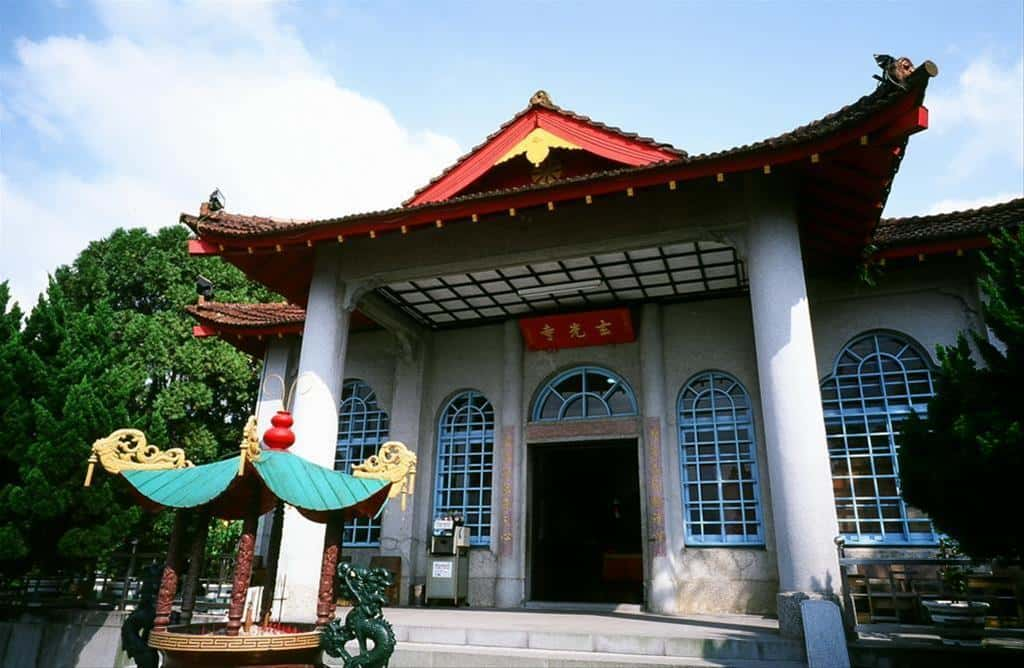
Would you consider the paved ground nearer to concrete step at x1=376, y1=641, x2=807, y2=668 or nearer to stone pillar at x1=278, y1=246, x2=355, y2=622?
concrete step at x1=376, y1=641, x2=807, y2=668

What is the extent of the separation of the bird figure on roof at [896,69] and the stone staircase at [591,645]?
5.13 meters

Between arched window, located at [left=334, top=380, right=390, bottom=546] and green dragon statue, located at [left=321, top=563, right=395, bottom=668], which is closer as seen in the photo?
green dragon statue, located at [left=321, top=563, right=395, bottom=668]

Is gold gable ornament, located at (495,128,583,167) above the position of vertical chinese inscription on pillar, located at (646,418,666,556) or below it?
above

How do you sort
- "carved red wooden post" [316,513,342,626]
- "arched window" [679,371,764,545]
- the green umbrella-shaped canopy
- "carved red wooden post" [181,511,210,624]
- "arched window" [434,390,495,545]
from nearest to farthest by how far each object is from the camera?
the green umbrella-shaped canopy → "carved red wooden post" [316,513,342,626] → "carved red wooden post" [181,511,210,624] → "arched window" [679,371,764,545] → "arched window" [434,390,495,545]

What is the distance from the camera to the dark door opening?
36.5ft

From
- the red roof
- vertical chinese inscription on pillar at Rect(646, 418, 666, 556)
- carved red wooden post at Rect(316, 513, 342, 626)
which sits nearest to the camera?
carved red wooden post at Rect(316, 513, 342, 626)

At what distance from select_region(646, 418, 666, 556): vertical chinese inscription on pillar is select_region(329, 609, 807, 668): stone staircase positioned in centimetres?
214

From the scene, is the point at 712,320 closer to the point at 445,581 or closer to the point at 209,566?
the point at 445,581

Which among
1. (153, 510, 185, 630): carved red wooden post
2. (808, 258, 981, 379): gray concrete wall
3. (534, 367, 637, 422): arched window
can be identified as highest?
(808, 258, 981, 379): gray concrete wall

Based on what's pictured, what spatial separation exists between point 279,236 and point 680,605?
24.7ft

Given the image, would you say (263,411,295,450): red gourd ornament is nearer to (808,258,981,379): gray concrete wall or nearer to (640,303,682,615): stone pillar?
(640,303,682,615): stone pillar

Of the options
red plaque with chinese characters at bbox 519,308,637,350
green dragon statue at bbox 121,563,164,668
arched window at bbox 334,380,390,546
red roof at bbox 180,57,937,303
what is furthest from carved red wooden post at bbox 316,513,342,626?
arched window at bbox 334,380,390,546

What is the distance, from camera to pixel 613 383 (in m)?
11.0

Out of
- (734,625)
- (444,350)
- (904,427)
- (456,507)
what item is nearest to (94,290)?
(444,350)
